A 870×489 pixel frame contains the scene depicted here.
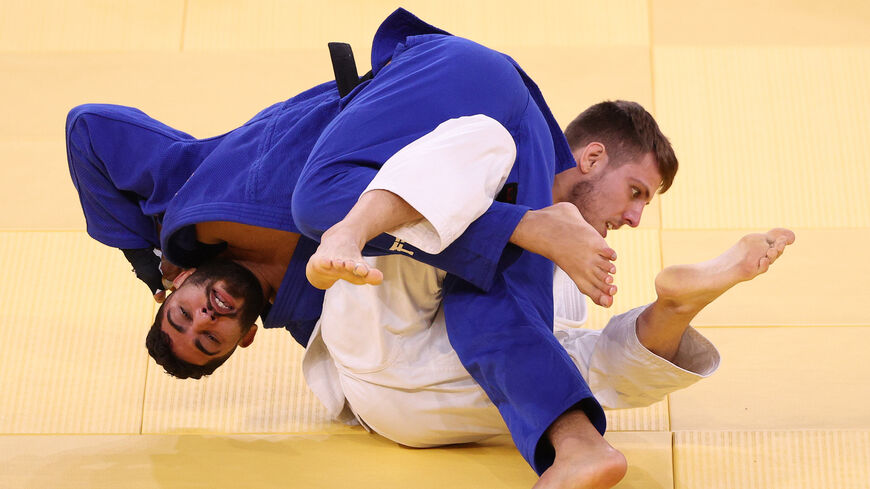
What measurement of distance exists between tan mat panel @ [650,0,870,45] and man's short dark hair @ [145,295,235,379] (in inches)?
87.5

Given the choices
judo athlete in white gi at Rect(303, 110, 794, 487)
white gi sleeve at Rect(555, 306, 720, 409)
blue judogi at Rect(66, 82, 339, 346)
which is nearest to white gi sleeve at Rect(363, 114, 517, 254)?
judo athlete in white gi at Rect(303, 110, 794, 487)

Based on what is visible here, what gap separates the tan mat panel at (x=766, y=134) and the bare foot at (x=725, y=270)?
43.4 inches

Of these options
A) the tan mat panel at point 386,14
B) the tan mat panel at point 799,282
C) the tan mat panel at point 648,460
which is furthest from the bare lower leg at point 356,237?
the tan mat panel at point 386,14

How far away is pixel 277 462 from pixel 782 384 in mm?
1432

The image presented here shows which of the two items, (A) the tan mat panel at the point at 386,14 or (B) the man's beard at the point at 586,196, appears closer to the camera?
(B) the man's beard at the point at 586,196

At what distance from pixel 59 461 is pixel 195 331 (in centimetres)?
48

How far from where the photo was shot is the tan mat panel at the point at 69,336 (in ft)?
8.05

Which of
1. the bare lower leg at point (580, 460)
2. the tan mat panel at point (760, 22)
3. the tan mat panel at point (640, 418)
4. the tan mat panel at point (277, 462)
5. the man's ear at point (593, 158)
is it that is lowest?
the tan mat panel at point (640, 418)

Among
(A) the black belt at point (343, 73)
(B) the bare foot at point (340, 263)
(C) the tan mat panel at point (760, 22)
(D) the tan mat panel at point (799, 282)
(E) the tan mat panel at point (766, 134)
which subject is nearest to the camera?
(B) the bare foot at point (340, 263)

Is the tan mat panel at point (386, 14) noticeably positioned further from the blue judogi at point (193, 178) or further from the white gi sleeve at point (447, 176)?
the white gi sleeve at point (447, 176)

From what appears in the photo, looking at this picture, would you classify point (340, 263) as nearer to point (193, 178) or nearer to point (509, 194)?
point (509, 194)

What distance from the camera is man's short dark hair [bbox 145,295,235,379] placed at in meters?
2.14

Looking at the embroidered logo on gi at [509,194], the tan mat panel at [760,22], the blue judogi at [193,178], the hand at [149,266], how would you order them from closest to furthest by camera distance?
the embroidered logo on gi at [509,194], the blue judogi at [193,178], the hand at [149,266], the tan mat panel at [760,22]

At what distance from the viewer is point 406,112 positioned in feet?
6.04
